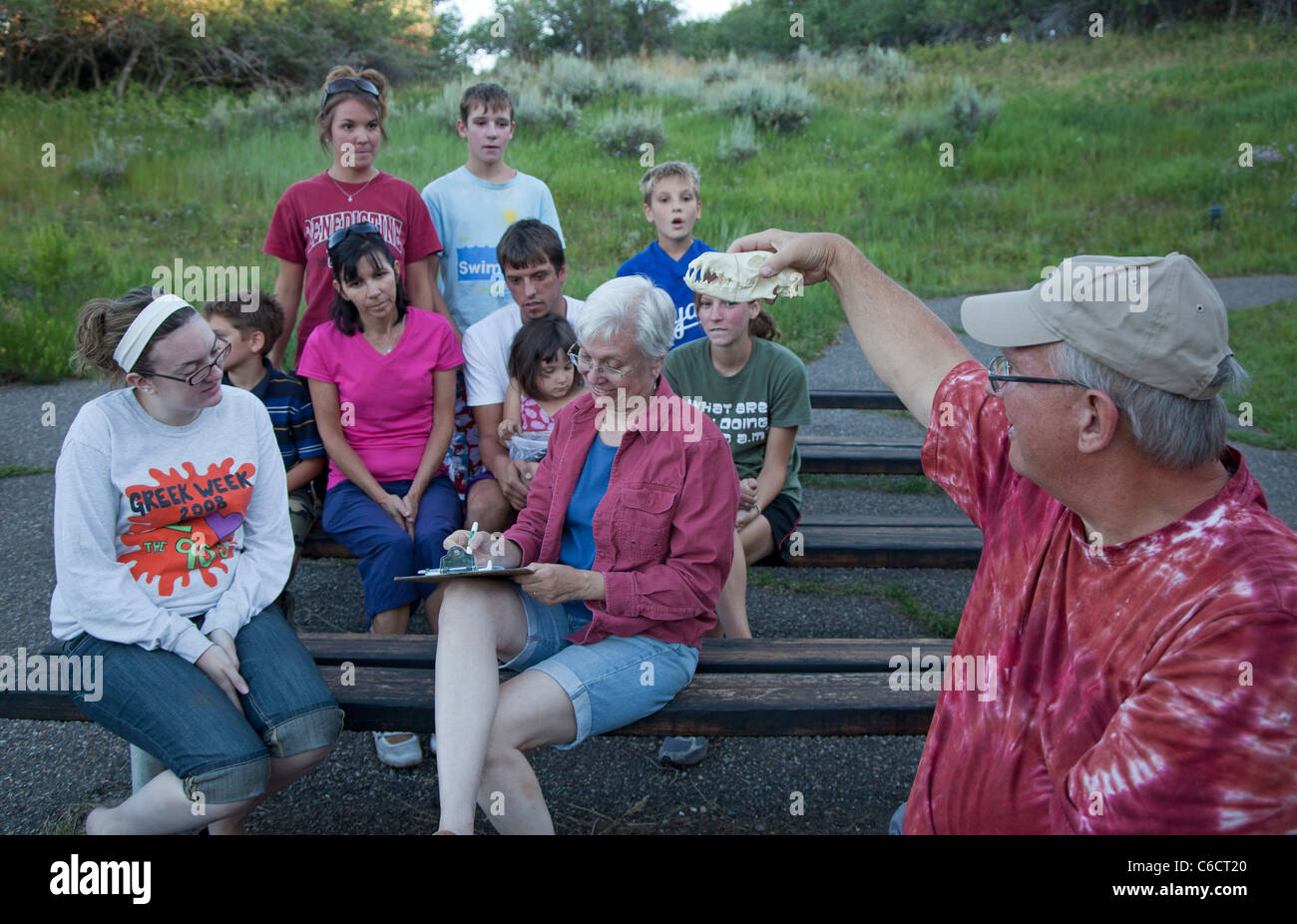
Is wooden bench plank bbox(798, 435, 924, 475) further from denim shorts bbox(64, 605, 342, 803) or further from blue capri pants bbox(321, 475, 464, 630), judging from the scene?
denim shorts bbox(64, 605, 342, 803)

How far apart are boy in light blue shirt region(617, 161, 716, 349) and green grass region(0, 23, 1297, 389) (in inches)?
161

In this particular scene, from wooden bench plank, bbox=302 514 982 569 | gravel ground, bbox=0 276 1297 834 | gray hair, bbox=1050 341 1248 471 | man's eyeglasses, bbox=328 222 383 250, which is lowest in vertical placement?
gravel ground, bbox=0 276 1297 834

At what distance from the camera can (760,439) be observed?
3881mm

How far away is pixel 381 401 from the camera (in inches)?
153

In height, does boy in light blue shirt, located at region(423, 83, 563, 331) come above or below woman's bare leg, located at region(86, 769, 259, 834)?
above

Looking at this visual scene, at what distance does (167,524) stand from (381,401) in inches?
47.7

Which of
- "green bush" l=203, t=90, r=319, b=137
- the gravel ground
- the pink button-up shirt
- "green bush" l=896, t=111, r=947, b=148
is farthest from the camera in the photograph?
"green bush" l=896, t=111, r=947, b=148

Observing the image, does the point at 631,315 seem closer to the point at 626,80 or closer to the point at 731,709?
the point at 731,709

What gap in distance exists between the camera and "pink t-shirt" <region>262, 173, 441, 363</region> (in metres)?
4.37

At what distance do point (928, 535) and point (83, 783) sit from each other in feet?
10.2

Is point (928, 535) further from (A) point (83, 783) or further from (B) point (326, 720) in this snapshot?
(A) point (83, 783)

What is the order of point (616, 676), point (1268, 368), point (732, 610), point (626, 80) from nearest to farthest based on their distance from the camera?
1. point (616, 676)
2. point (732, 610)
3. point (1268, 368)
4. point (626, 80)

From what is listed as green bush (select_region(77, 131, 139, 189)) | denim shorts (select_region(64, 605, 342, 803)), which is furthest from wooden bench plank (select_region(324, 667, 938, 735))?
green bush (select_region(77, 131, 139, 189))

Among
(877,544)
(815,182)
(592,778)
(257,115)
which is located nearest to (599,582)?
(592,778)
